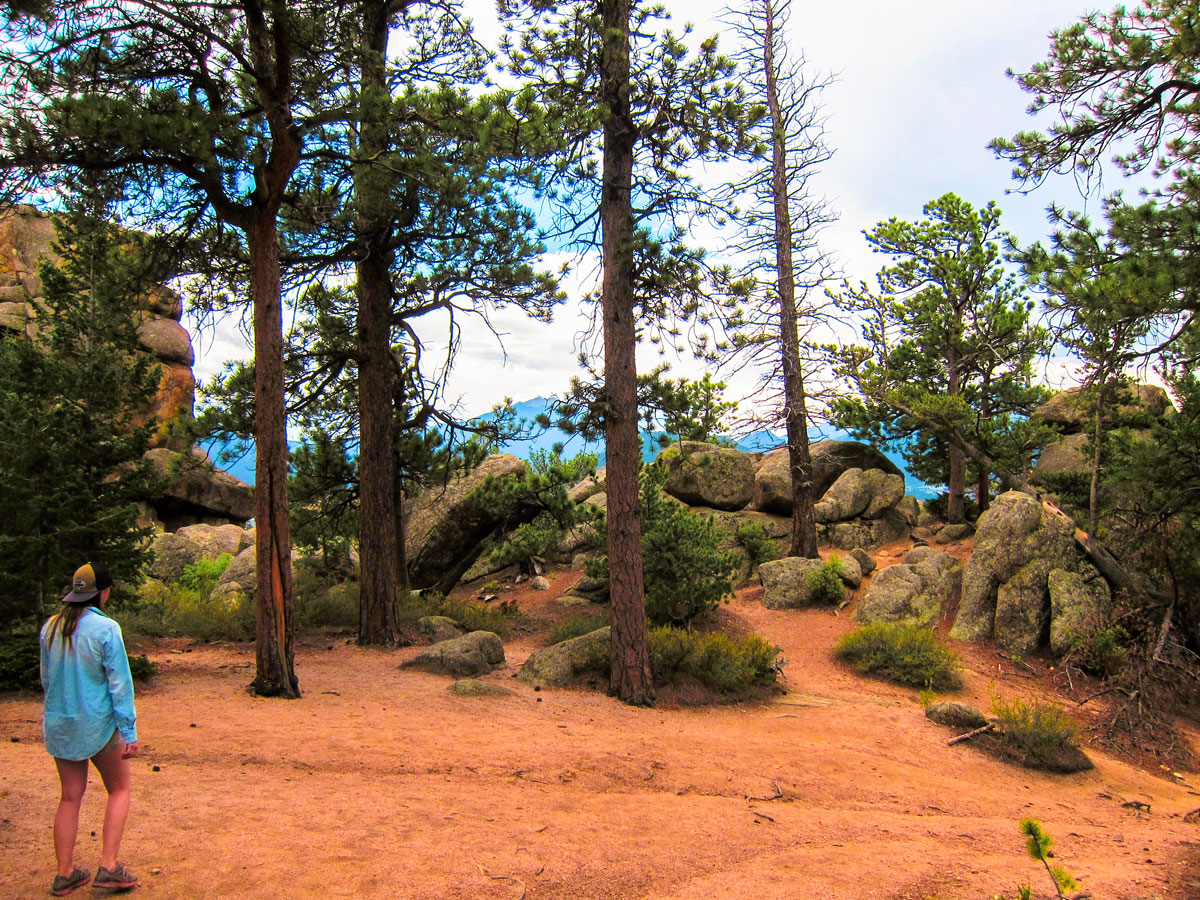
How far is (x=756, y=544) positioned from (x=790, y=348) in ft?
16.8

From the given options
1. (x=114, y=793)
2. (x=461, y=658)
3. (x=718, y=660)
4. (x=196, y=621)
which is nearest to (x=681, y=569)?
(x=718, y=660)

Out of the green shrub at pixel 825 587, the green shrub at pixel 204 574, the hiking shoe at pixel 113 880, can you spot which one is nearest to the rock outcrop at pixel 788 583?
the green shrub at pixel 825 587

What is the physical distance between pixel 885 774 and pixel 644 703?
3.29 metres

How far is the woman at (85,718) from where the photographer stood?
13.0 ft

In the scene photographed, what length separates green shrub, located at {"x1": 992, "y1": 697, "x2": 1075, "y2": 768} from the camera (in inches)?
355

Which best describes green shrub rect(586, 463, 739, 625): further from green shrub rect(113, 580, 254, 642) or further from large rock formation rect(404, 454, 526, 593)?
green shrub rect(113, 580, 254, 642)

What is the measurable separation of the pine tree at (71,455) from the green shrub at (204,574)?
993cm

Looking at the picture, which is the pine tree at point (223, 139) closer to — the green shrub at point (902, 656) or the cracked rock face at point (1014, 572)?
the green shrub at point (902, 656)

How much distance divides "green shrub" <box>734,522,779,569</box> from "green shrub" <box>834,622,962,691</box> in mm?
5104

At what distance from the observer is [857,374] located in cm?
1873

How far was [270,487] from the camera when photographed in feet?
30.0

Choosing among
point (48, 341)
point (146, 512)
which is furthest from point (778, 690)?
point (146, 512)

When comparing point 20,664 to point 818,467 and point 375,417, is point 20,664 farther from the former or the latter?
point 818,467

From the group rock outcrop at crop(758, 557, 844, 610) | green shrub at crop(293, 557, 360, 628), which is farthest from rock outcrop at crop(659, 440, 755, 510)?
green shrub at crop(293, 557, 360, 628)
